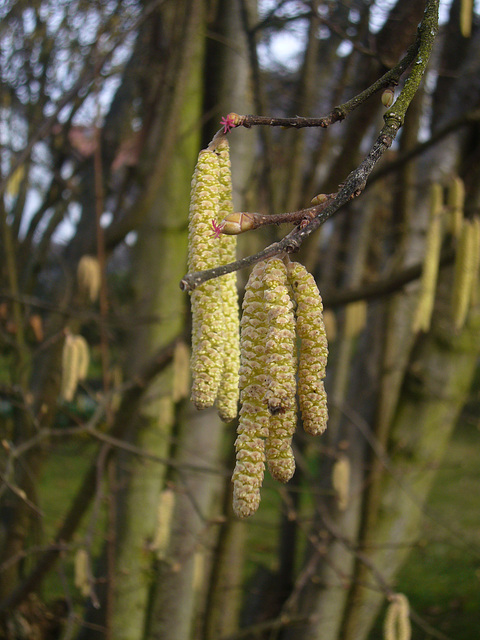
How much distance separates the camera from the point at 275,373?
851mm

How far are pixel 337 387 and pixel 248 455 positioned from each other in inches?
214

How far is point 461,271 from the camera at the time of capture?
2.36m

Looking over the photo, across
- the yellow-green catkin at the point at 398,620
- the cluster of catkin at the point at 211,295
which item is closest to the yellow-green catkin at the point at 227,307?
the cluster of catkin at the point at 211,295

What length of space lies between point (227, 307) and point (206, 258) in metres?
0.09

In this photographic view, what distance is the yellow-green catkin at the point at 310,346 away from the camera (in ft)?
2.89

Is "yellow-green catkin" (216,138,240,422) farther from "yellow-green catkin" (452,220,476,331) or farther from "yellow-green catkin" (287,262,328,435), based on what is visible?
"yellow-green catkin" (452,220,476,331)

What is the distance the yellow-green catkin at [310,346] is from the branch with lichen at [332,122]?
0.21 ft

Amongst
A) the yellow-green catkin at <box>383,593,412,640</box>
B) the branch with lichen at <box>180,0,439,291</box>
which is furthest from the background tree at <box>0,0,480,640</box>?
the branch with lichen at <box>180,0,439,291</box>

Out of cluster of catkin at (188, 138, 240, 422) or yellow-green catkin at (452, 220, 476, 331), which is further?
yellow-green catkin at (452, 220, 476, 331)

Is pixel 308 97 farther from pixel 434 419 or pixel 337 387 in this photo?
pixel 337 387

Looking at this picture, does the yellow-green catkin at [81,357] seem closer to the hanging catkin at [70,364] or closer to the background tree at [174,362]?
the hanging catkin at [70,364]

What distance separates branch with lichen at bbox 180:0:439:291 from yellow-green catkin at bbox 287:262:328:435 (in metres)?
0.06

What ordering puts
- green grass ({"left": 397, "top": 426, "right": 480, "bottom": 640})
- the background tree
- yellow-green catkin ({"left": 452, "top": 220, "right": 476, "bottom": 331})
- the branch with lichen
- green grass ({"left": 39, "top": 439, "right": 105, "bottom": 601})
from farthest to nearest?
green grass ({"left": 39, "top": 439, "right": 105, "bottom": 601}) → green grass ({"left": 397, "top": 426, "right": 480, "bottom": 640}) → the background tree → yellow-green catkin ({"left": 452, "top": 220, "right": 476, "bottom": 331}) → the branch with lichen

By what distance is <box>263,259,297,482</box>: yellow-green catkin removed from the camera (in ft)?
2.79
